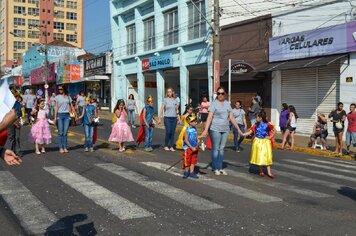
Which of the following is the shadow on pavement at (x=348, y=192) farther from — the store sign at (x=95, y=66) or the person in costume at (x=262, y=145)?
the store sign at (x=95, y=66)

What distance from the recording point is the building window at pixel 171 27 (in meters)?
29.5

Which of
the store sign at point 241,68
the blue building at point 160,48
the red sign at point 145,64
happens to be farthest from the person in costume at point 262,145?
the red sign at point 145,64

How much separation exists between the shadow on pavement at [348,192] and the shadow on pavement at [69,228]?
14.6 ft

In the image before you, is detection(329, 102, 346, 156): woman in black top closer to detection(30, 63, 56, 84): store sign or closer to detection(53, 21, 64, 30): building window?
detection(30, 63, 56, 84): store sign

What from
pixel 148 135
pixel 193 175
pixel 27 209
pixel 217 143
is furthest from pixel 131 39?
pixel 27 209

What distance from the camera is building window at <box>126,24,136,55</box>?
3566 centimetres

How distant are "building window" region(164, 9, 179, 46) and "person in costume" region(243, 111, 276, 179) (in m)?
20.3

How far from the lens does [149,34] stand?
33062mm

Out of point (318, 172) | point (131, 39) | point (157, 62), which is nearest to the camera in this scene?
point (318, 172)

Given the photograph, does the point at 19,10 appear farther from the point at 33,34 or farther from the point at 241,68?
the point at 241,68

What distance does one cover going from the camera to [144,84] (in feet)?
113

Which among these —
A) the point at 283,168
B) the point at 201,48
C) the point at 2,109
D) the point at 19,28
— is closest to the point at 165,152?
the point at 283,168

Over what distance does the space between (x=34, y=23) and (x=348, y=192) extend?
395 ft

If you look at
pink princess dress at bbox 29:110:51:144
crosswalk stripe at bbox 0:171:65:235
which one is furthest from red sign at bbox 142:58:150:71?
crosswalk stripe at bbox 0:171:65:235
